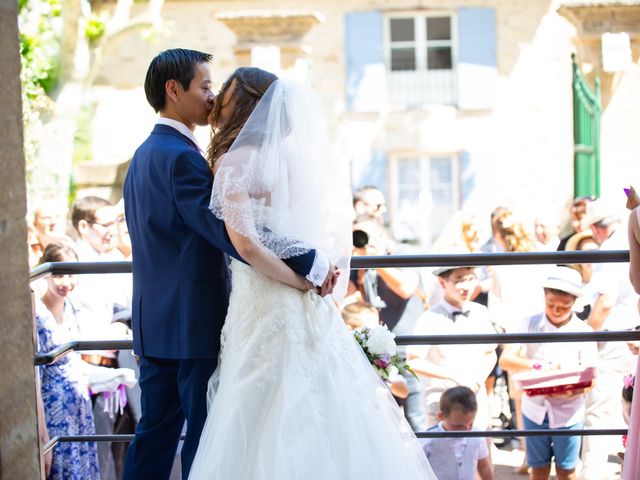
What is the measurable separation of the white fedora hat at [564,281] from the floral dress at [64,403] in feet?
7.54

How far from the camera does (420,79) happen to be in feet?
61.5

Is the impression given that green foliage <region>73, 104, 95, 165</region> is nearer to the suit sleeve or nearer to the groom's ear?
the groom's ear

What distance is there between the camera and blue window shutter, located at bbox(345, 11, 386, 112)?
60.9 feet

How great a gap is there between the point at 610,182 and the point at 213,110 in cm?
1427

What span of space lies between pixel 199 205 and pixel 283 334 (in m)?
0.49

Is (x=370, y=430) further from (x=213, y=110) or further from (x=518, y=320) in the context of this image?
(x=518, y=320)

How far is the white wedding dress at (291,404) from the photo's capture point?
3471mm

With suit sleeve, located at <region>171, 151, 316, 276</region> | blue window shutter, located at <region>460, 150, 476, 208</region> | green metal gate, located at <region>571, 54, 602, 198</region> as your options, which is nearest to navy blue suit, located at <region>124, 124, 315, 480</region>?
suit sleeve, located at <region>171, 151, 316, 276</region>

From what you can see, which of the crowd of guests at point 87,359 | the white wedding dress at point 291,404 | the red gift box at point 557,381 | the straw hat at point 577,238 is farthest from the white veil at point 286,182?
the straw hat at point 577,238

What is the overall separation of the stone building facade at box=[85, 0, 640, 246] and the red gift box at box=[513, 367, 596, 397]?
1243 cm

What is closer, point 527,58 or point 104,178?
point 104,178

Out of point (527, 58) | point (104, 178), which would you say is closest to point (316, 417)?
point (104, 178)

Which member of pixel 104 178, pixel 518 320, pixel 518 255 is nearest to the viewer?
pixel 518 255

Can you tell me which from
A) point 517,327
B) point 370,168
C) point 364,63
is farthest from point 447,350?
point 364,63
